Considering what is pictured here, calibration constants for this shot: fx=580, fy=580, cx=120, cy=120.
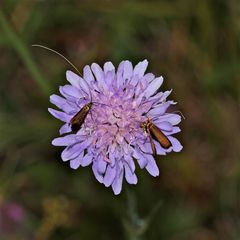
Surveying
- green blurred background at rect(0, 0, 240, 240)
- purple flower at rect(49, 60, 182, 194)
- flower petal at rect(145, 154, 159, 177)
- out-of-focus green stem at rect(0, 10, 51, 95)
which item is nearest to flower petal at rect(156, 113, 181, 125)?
purple flower at rect(49, 60, 182, 194)

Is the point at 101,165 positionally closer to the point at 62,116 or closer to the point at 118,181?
the point at 118,181

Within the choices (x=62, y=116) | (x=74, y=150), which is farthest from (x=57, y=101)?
(x=74, y=150)

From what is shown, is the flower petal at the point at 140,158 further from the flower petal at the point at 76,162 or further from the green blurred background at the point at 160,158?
the green blurred background at the point at 160,158

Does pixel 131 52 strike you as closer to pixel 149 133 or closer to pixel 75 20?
pixel 75 20

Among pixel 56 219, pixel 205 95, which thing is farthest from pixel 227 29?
pixel 56 219

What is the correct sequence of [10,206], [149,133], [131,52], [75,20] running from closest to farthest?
[149,133] < [10,206] < [131,52] < [75,20]

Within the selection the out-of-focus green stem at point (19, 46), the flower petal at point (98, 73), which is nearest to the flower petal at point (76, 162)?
the flower petal at point (98, 73)

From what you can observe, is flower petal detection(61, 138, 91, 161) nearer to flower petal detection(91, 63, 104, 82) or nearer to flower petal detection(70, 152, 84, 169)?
flower petal detection(70, 152, 84, 169)
